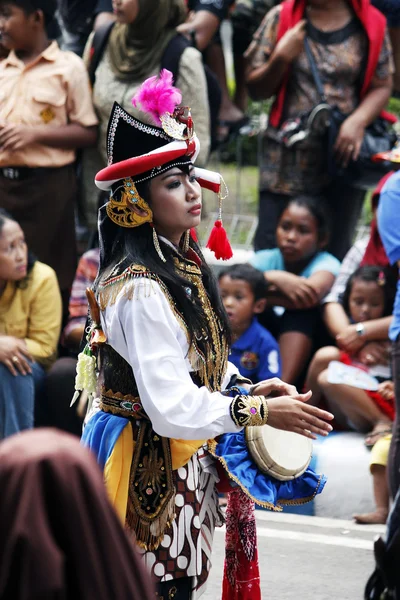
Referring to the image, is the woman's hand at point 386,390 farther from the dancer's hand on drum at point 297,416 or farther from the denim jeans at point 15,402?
the dancer's hand on drum at point 297,416

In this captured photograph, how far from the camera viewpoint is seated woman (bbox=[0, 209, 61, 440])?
618 centimetres

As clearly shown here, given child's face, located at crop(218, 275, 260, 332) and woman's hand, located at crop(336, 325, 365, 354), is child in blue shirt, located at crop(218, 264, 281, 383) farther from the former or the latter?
woman's hand, located at crop(336, 325, 365, 354)

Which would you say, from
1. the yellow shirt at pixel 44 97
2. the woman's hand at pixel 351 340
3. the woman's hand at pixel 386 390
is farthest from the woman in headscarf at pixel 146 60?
the woman's hand at pixel 386 390

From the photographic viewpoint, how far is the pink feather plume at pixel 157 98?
3.64m

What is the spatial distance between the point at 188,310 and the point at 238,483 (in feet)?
1.83

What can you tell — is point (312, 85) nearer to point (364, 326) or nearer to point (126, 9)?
point (126, 9)

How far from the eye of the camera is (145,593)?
1.97m

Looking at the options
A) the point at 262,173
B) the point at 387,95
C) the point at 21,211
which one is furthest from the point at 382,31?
the point at 21,211

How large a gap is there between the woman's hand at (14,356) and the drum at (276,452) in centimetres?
265

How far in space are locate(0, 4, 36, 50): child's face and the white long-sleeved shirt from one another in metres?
3.80

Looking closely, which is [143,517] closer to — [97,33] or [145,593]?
[145,593]

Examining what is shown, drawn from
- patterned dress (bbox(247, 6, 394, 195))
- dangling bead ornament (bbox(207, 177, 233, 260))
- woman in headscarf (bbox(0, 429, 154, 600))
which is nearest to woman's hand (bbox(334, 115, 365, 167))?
patterned dress (bbox(247, 6, 394, 195))

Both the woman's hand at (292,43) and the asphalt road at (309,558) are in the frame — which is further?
the woman's hand at (292,43)

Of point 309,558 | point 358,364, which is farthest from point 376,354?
point 309,558
